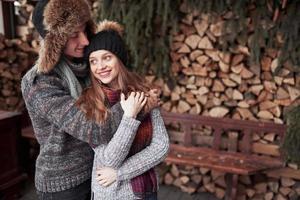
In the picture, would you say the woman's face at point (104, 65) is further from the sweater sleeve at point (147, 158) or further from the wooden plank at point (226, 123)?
the wooden plank at point (226, 123)

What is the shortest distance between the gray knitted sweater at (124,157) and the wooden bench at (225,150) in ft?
5.08

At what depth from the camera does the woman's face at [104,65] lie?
4.78 ft

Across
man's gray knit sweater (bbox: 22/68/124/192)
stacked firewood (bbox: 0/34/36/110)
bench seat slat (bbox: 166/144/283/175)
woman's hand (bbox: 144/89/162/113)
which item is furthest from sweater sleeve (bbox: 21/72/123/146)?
stacked firewood (bbox: 0/34/36/110)

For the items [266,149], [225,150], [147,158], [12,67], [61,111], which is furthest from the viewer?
[12,67]

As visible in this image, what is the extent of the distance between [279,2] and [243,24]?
32 cm

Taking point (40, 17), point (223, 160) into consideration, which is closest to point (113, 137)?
point (40, 17)

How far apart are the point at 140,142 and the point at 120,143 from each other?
0.47 ft

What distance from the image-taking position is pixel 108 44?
1456 mm

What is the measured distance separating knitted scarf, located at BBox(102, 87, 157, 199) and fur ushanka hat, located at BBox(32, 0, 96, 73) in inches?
9.6

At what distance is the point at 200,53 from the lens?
321 centimetres

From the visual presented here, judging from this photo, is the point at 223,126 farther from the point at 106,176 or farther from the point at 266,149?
the point at 106,176

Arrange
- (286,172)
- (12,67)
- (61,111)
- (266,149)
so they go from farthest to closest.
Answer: (12,67), (266,149), (286,172), (61,111)

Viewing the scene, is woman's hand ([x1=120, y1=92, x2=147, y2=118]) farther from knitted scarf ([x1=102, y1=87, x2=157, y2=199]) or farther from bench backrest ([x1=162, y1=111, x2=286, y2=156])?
bench backrest ([x1=162, y1=111, x2=286, y2=156])

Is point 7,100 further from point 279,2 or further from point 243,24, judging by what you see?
point 279,2
